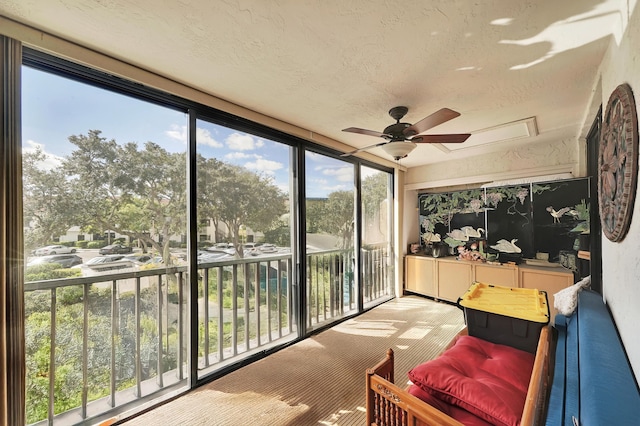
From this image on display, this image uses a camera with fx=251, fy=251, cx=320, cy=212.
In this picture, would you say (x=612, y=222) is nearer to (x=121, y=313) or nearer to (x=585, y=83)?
(x=585, y=83)

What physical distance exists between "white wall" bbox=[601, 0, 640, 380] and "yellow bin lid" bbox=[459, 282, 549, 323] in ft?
1.15

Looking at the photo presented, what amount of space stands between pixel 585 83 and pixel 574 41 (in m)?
0.72

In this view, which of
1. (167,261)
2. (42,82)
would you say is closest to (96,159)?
(42,82)

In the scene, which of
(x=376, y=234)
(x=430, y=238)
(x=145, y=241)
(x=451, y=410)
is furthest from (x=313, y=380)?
(x=430, y=238)

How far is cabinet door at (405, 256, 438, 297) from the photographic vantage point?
4.27 metres

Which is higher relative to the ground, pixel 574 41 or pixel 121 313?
pixel 574 41

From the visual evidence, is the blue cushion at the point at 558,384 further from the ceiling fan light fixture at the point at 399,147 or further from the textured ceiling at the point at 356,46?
the textured ceiling at the point at 356,46

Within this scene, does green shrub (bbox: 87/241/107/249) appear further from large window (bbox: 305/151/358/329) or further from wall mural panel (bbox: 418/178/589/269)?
wall mural panel (bbox: 418/178/589/269)

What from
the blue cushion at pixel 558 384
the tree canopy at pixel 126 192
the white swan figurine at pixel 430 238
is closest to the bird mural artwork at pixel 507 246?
the white swan figurine at pixel 430 238

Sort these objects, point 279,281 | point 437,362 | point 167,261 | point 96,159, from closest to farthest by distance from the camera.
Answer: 1. point 437,362
2. point 96,159
3. point 167,261
4. point 279,281

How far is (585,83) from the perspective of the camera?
1975 mm

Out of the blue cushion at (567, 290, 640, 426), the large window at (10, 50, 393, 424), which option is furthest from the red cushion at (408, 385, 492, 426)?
the large window at (10, 50, 393, 424)

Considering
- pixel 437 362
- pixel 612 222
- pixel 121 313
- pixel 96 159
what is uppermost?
pixel 96 159

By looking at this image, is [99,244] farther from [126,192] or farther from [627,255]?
[627,255]
